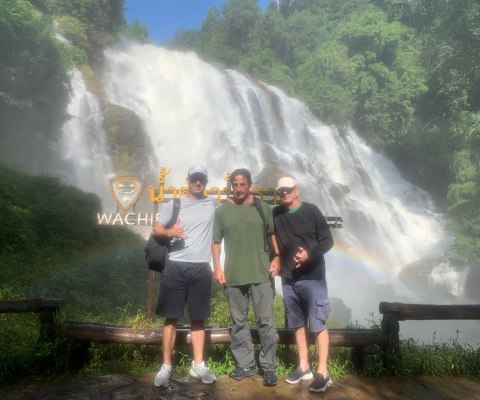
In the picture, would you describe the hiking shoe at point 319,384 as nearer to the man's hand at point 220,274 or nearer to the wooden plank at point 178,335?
the wooden plank at point 178,335

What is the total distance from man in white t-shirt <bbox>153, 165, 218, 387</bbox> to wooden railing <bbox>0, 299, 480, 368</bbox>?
1.25 feet

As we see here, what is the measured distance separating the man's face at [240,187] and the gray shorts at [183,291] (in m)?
0.76

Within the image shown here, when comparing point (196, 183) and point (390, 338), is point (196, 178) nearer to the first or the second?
point (196, 183)

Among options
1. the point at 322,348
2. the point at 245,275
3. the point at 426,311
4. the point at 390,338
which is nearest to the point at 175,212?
the point at 245,275

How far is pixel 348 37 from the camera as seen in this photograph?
40.1m

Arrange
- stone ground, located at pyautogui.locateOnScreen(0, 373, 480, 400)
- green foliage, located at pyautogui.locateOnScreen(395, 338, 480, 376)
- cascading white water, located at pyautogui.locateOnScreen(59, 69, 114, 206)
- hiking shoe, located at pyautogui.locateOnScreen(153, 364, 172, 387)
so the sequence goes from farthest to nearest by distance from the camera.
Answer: cascading white water, located at pyautogui.locateOnScreen(59, 69, 114, 206) → green foliage, located at pyautogui.locateOnScreen(395, 338, 480, 376) → hiking shoe, located at pyautogui.locateOnScreen(153, 364, 172, 387) → stone ground, located at pyautogui.locateOnScreen(0, 373, 480, 400)

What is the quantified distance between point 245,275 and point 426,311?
2088 millimetres

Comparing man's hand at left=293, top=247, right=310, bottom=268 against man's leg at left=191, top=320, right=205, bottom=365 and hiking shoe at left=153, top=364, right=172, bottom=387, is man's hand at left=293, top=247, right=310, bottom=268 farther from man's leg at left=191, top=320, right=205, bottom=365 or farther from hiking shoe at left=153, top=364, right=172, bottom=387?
hiking shoe at left=153, top=364, right=172, bottom=387

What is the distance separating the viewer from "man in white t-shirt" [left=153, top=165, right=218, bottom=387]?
3.71 metres

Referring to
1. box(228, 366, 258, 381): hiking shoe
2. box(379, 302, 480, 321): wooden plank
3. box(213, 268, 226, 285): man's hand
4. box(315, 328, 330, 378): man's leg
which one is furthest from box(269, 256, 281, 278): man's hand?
box(379, 302, 480, 321): wooden plank

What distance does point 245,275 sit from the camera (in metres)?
3.74

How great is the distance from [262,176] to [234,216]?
17.3 metres

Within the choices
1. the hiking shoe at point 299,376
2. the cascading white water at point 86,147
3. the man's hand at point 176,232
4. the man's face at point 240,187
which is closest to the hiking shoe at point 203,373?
the hiking shoe at point 299,376

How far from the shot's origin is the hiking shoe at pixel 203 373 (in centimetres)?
369
